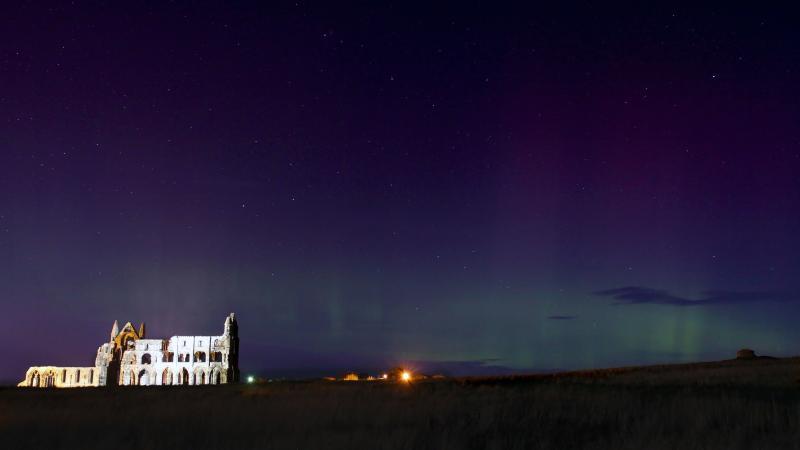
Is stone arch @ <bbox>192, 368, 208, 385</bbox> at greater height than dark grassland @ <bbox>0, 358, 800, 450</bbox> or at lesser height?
greater

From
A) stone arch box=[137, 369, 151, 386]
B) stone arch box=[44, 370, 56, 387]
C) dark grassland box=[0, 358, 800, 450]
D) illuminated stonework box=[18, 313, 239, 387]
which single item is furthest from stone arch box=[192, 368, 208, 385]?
dark grassland box=[0, 358, 800, 450]

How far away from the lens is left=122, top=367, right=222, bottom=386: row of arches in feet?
251

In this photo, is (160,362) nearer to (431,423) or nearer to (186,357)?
(186,357)

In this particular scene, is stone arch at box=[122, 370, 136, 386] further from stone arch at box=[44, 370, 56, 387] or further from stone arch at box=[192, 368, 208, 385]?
stone arch at box=[44, 370, 56, 387]

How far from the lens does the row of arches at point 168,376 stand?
76.6m

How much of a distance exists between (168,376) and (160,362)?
1979mm

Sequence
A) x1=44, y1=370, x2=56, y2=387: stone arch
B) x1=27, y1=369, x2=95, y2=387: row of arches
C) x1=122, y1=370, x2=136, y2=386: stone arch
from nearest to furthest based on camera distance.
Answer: x1=122, y1=370, x2=136, y2=386: stone arch → x1=27, y1=369, x2=95, y2=387: row of arches → x1=44, y1=370, x2=56, y2=387: stone arch

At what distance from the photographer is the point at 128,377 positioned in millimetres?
77812

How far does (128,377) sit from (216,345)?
33.0 ft

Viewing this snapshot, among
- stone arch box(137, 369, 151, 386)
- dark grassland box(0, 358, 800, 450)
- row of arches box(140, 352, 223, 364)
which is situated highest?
row of arches box(140, 352, 223, 364)

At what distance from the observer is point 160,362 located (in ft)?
258

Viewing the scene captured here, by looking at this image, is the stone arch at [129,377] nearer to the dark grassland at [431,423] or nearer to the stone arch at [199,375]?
the stone arch at [199,375]

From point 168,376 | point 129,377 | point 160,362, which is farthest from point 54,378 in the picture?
point 168,376

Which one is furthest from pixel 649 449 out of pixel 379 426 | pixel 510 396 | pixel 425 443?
pixel 510 396
